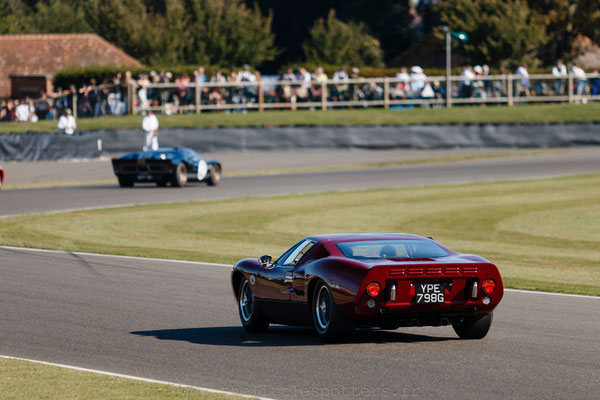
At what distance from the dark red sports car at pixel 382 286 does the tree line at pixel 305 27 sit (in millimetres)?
47477

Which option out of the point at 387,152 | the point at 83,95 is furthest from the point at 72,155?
Result: the point at 387,152

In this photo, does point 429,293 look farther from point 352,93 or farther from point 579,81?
point 579,81

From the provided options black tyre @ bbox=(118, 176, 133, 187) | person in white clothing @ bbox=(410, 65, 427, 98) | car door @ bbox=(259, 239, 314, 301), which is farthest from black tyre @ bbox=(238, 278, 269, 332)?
person in white clothing @ bbox=(410, 65, 427, 98)

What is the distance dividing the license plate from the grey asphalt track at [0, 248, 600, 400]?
0.41m

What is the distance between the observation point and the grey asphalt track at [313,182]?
27.1 meters

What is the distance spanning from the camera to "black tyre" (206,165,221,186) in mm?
31500

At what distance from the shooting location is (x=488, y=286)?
29.6ft

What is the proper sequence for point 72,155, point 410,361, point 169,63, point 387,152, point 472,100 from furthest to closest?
point 169,63, point 472,100, point 387,152, point 72,155, point 410,361

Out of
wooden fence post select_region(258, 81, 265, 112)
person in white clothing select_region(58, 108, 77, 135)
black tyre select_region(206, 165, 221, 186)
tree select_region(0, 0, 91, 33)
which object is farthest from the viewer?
tree select_region(0, 0, 91, 33)

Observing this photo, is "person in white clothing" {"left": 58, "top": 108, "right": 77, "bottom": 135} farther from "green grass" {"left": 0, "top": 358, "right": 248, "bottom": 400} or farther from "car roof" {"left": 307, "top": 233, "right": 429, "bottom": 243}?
"green grass" {"left": 0, "top": 358, "right": 248, "bottom": 400}

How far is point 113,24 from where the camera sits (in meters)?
69.1

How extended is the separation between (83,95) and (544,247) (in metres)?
28.7

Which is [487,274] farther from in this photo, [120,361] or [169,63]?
[169,63]

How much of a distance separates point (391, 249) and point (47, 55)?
56.5m
